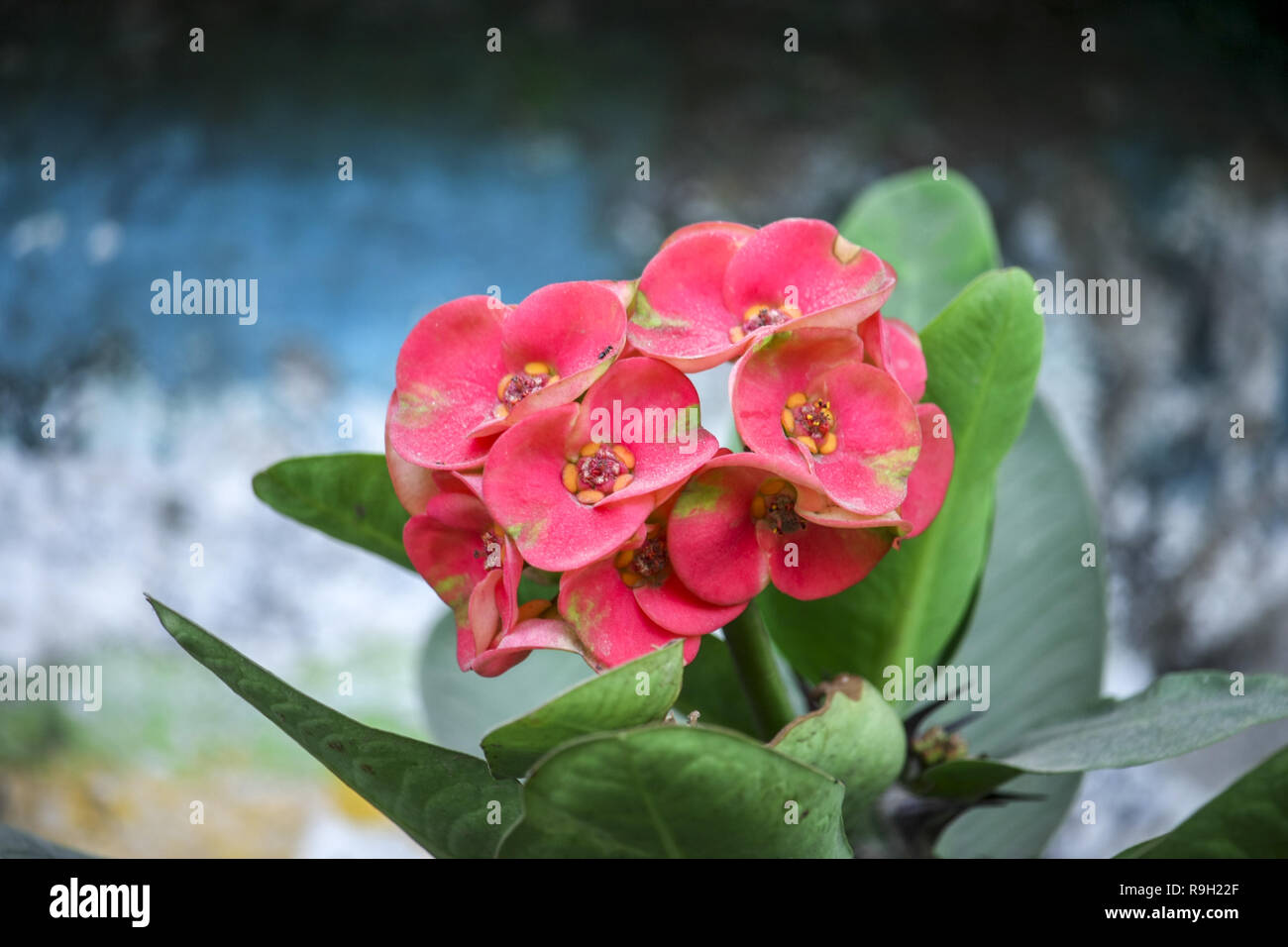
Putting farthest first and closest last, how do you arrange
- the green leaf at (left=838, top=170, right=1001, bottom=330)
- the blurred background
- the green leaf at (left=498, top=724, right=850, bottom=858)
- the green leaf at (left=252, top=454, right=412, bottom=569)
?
the blurred background, the green leaf at (left=838, top=170, right=1001, bottom=330), the green leaf at (left=252, top=454, right=412, bottom=569), the green leaf at (left=498, top=724, right=850, bottom=858)

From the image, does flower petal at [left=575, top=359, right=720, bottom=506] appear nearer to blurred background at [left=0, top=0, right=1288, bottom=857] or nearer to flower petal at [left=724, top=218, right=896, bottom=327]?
flower petal at [left=724, top=218, right=896, bottom=327]

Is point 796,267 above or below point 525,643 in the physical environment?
above

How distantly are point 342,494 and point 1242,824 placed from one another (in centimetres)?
28

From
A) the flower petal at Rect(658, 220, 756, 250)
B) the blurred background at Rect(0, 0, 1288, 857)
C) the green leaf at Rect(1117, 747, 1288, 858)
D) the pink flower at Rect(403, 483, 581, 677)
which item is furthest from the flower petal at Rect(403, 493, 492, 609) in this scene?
the blurred background at Rect(0, 0, 1288, 857)

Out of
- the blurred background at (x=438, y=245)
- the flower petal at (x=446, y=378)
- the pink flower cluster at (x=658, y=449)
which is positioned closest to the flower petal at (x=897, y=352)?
the pink flower cluster at (x=658, y=449)

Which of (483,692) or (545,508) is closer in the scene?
(545,508)

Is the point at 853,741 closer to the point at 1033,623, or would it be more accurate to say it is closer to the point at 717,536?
the point at 717,536

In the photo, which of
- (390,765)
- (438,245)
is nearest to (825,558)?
(390,765)

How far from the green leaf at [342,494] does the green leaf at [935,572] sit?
13 cm

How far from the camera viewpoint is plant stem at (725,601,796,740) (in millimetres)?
306

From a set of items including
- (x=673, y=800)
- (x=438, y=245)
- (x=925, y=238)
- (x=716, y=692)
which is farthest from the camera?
(x=438, y=245)

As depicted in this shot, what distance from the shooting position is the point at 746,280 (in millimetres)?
301

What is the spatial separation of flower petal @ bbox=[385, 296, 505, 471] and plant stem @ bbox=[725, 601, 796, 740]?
10cm
